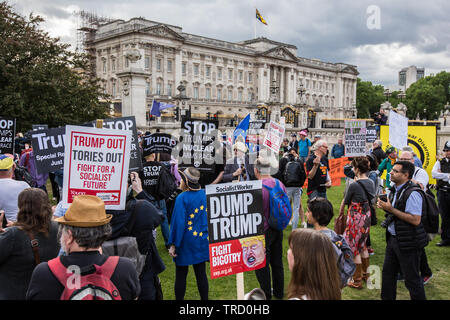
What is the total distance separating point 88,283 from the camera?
8.26 ft

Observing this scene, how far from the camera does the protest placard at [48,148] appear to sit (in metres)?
5.31

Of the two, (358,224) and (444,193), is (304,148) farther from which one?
(358,224)

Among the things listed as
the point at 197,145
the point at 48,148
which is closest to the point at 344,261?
the point at 197,145

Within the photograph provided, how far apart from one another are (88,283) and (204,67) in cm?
7359

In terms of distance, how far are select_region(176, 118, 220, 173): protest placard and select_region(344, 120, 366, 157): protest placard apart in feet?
10.3

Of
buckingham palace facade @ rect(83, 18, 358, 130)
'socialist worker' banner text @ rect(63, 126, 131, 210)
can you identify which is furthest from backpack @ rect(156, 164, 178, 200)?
buckingham palace facade @ rect(83, 18, 358, 130)

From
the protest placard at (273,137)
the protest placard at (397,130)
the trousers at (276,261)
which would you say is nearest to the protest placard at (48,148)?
the trousers at (276,261)

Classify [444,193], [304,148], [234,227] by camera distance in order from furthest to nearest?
[304,148]
[444,193]
[234,227]

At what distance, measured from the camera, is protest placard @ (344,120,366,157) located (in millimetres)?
8298

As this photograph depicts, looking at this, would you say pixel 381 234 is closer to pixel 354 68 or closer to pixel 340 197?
pixel 340 197

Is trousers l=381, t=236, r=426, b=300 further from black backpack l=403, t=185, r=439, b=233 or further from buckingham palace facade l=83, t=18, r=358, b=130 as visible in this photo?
buckingham palace facade l=83, t=18, r=358, b=130

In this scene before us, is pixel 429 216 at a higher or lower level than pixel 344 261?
higher

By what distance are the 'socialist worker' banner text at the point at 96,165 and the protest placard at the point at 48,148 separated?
60.8 inches
